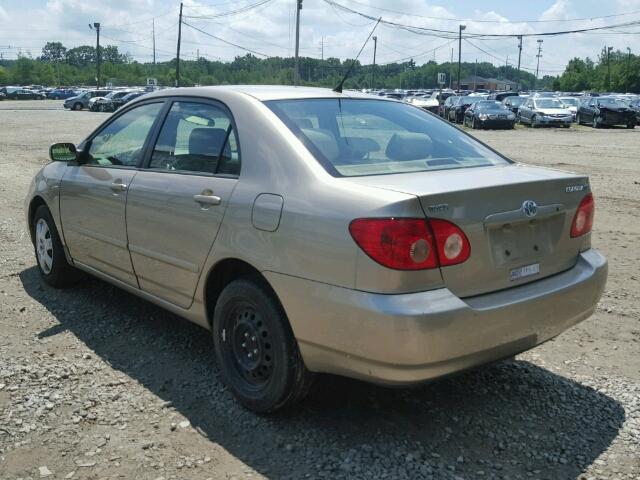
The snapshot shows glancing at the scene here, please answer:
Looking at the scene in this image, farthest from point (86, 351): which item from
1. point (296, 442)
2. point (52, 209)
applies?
point (296, 442)

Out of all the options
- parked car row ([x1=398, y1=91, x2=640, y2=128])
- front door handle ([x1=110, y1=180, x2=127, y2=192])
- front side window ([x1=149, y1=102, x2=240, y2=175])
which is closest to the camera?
front side window ([x1=149, y1=102, x2=240, y2=175])

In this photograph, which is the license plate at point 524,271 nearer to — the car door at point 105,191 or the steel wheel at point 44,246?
the car door at point 105,191

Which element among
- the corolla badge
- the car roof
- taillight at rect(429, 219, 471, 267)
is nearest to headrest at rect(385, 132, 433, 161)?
the car roof

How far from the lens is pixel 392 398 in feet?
12.4

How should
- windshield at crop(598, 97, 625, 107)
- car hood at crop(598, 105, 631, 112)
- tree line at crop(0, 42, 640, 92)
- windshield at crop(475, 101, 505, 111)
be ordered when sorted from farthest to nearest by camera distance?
1. tree line at crop(0, 42, 640, 92)
2. windshield at crop(598, 97, 625, 107)
3. car hood at crop(598, 105, 631, 112)
4. windshield at crop(475, 101, 505, 111)

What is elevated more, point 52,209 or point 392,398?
point 52,209

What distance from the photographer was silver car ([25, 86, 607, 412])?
2902 mm

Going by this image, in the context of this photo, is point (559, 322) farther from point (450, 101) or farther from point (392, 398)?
point (450, 101)

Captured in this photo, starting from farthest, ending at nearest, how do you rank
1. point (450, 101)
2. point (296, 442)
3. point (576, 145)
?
point (450, 101) → point (576, 145) → point (296, 442)

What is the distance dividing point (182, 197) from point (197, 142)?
369 mm

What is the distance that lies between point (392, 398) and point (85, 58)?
163213 millimetres

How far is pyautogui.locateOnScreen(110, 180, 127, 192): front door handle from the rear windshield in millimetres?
1246

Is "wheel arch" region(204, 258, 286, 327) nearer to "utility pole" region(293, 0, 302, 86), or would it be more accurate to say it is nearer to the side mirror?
the side mirror

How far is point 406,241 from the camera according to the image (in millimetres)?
2861
